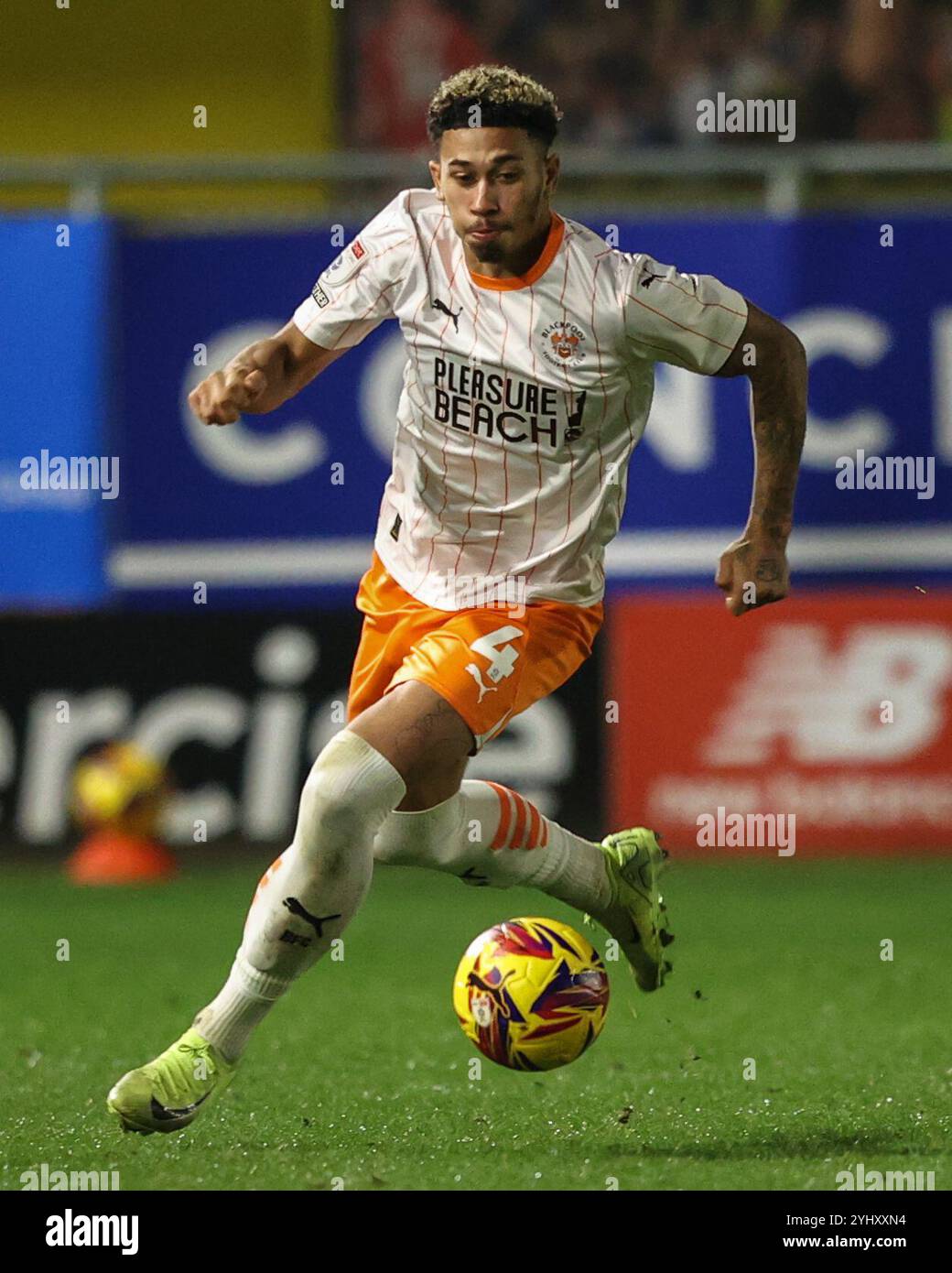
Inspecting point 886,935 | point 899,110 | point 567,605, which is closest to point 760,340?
point 567,605

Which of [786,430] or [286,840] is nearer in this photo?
[786,430]

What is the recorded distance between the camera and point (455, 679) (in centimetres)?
503

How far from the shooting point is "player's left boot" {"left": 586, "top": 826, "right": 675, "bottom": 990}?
19.0 ft

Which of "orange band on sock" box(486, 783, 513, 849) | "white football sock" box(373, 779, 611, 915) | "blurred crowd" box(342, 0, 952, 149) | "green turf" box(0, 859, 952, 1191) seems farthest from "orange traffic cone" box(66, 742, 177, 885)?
"blurred crowd" box(342, 0, 952, 149)

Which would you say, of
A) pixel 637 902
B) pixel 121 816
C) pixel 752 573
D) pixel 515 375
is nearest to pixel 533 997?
pixel 637 902

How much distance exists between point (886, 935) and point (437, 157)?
3927 mm

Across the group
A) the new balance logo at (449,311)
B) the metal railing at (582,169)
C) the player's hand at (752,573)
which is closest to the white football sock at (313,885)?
the player's hand at (752,573)

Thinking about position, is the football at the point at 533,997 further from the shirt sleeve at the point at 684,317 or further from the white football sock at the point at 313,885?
the shirt sleeve at the point at 684,317

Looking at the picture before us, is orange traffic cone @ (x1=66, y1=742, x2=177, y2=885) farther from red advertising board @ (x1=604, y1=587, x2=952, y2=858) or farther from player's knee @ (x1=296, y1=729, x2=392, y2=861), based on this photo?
player's knee @ (x1=296, y1=729, x2=392, y2=861)

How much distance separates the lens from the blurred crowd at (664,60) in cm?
1192

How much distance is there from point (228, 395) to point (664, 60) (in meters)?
8.27

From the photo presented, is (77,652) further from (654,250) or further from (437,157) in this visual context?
(437,157)

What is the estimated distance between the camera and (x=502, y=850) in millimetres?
5625

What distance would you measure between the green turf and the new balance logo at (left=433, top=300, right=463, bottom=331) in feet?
6.10
